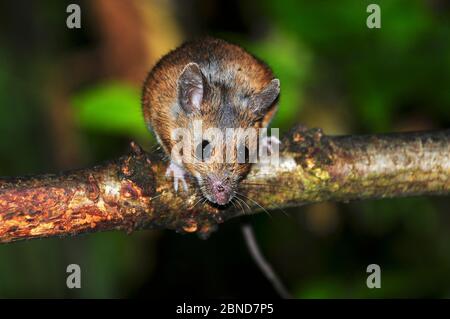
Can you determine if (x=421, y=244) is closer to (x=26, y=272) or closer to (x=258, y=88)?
(x=258, y=88)

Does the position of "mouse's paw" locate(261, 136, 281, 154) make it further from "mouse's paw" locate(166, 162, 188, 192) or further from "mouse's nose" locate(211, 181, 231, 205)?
"mouse's paw" locate(166, 162, 188, 192)

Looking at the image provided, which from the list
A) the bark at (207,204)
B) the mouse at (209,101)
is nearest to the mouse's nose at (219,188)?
the mouse at (209,101)

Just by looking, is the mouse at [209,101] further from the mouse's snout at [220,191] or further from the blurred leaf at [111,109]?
the blurred leaf at [111,109]

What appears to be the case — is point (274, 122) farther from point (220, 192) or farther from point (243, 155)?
point (220, 192)

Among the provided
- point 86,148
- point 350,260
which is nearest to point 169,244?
point 86,148

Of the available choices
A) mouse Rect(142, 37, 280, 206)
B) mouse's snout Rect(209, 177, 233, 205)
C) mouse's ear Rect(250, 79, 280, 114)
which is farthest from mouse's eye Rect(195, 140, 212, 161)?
mouse's ear Rect(250, 79, 280, 114)
